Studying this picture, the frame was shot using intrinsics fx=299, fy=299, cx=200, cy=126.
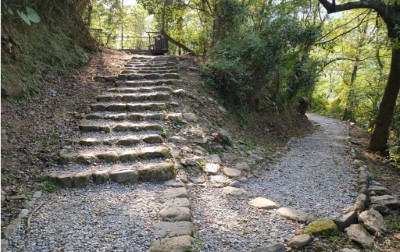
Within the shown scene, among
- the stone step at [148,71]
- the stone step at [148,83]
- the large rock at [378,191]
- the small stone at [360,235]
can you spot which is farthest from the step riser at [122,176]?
the stone step at [148,71]

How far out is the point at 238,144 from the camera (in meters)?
5.32

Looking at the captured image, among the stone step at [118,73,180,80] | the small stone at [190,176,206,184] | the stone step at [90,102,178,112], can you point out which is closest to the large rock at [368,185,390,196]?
the small stone at [190,176,206,184]

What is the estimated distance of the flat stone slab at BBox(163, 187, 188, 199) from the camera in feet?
10.4

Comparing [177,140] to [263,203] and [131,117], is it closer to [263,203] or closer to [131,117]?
[131,117]

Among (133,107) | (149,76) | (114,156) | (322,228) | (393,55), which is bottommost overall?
(322,228)

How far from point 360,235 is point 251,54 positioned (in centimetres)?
442

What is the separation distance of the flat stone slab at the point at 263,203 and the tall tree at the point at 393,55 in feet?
11.7

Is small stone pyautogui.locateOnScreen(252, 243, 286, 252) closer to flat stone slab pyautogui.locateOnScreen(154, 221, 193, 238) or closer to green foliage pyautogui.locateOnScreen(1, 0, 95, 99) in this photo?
flat stone slab pyautogui.locateOnScreen(154, 221, 193, 238)

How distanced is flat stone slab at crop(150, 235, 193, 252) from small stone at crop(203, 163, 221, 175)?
163cm

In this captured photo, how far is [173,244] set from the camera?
90.0 inches

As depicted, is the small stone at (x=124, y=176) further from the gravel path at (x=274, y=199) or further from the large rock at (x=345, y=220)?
the large rock at (x=345, y=220)

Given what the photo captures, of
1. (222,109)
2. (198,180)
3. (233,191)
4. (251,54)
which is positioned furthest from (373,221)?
(251,54)

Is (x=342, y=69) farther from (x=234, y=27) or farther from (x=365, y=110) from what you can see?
(x=234, y=27)

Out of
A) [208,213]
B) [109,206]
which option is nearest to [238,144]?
[208,213]
